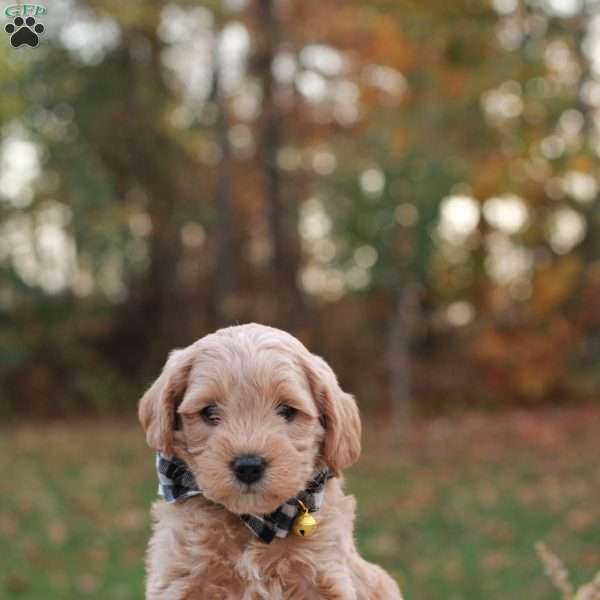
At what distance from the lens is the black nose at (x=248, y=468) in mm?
3373

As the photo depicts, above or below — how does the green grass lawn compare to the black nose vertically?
below

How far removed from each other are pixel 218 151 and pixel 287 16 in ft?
11.6

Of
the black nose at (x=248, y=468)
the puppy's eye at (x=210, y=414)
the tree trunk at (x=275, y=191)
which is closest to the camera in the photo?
the black nose at (x=248, y=468)

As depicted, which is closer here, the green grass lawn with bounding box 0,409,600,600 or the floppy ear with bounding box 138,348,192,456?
the floppy ear with bounding box 138,348,192,456

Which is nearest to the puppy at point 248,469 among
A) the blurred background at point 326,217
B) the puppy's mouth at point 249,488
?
the puppy's mouth at point 249,488

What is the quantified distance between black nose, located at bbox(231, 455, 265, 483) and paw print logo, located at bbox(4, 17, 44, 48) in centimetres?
366

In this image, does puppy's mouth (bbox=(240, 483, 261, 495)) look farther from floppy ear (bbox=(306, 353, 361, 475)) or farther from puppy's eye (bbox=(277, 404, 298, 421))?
floppy ear (bbox=(306, 353, 361, 475))

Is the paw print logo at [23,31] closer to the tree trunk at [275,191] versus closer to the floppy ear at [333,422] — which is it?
the floppy ear at [333,422]

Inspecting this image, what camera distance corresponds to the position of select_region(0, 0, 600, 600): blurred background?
61.5 ft

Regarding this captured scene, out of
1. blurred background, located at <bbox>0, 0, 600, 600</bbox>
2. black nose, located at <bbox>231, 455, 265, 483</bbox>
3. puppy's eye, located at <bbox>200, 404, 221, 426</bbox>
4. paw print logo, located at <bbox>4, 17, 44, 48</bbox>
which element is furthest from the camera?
blurred background, located at <bbox>0, 0, 600, 600</bbox>

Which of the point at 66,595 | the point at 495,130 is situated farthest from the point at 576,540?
the point at 495,130

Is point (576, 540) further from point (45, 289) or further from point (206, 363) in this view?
Answer: point (45, 289)

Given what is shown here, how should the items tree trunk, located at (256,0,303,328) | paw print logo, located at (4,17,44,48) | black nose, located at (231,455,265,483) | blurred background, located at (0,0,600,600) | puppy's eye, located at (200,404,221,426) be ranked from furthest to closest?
tree trunk, located at (256,0,303,328)
blurred background, located at (0,0,600,600)
paw print logo, located at (4,17,44,48)
puppy's eye, located at (200,404,221,426)
black nose, located at (231,455,265,483)

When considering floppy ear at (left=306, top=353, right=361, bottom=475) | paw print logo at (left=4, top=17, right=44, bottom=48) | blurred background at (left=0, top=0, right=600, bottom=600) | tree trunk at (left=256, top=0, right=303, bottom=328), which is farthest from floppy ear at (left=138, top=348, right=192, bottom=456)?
tree trunk at (left=256, top=0, right=303, bottom=328)
